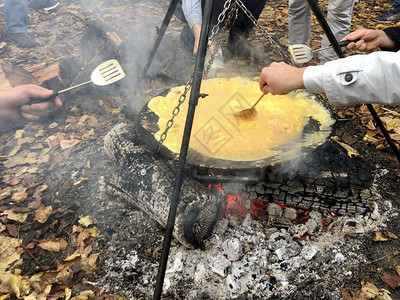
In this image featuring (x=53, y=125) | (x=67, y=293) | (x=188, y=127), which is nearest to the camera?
(x=188, y=127)

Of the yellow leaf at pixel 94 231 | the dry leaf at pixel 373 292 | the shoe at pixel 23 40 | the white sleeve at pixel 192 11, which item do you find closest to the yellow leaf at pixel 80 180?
the yellow leaf at pixel 94 231

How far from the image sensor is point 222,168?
255 cm

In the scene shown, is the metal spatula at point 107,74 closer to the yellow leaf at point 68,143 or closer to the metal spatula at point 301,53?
the metal spatula at point 301,53

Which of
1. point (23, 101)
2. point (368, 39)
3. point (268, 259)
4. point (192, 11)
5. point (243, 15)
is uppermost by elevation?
point (23, 101)

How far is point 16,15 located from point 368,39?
7397 millimetres

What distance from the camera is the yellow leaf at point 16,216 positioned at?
3.47 meters

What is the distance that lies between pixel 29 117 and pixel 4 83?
289 cm

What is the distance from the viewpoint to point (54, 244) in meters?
3.24

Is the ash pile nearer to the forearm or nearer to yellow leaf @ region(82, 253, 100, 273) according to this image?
yellow leaf @ region(82, 253, 100, 273)

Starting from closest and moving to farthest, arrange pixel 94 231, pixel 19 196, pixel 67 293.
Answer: pixel 67 293 → pixel 94 231 → pixel 19 196

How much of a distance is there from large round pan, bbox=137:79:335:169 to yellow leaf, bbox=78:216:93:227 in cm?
122

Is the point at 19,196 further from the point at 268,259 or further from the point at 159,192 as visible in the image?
the point at 268,259

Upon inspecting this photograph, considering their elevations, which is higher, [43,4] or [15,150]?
[43,4]

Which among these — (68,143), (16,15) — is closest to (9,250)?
(68,143)
